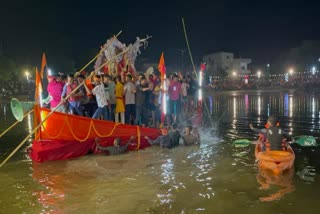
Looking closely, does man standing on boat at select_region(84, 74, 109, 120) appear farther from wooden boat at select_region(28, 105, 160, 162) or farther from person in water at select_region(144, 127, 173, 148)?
person in water at select_region(144, 127, 173, 148)

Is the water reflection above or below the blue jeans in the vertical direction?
below

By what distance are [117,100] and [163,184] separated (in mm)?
4882

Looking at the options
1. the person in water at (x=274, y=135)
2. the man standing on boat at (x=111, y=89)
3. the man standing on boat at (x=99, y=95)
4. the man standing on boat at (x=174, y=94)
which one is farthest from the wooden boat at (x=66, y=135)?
the person in water at (x=274, y=135)

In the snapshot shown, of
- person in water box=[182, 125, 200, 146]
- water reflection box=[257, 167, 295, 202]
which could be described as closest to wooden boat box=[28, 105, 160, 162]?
person in water box=[182, 125, 200, 146]

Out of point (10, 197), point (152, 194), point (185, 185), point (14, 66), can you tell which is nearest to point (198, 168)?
point (185, 185)

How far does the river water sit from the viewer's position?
687 centimetres

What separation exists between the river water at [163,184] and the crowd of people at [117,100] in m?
0.75

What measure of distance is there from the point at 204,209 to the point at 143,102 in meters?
7.07

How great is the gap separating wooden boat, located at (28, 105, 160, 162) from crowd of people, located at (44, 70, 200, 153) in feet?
1.79

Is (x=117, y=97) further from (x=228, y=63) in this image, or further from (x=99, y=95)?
(x=228, y=63)

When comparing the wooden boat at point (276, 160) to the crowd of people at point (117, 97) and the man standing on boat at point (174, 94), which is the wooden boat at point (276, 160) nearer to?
the crowd of people at point (117, 97)

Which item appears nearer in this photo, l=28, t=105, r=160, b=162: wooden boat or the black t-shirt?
the black t-shirt

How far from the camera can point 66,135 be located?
10516mm

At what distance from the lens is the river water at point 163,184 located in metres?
6.87
